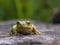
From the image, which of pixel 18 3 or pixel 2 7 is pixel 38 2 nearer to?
pixel 18 3

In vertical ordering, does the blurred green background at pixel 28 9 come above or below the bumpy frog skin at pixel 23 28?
above

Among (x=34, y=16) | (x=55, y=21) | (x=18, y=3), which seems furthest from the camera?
(x=34, y=16)

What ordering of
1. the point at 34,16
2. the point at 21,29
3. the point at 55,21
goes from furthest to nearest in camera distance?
the point at 34,16, the point at 55,21, the point at 21,29

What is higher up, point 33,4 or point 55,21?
point 33,4

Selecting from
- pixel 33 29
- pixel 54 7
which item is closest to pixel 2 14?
pixel 54 7

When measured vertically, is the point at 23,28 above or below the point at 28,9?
below

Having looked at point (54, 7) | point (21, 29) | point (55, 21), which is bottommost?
point (21, 29)

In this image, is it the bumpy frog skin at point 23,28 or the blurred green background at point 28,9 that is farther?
the blurred green background at point 28,9

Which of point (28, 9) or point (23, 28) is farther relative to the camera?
point (28, 9)
